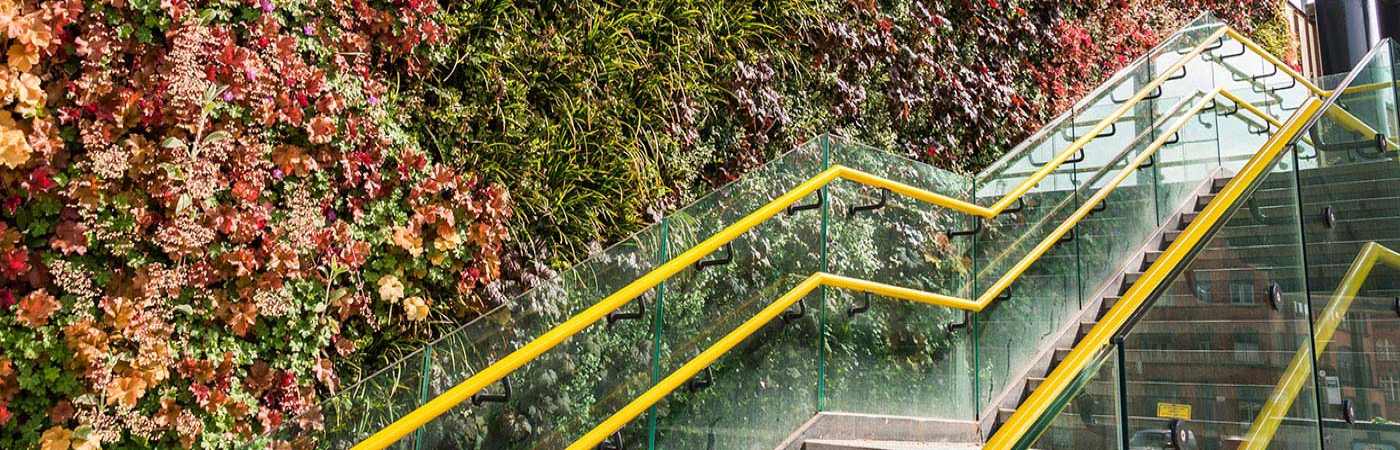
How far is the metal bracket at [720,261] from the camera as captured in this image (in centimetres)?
374

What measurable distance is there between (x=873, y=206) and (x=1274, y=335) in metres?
1.58

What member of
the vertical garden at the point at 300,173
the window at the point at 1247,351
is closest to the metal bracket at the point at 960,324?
the vertical garden at the point at 300,173

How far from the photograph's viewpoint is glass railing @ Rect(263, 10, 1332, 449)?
3.11 m

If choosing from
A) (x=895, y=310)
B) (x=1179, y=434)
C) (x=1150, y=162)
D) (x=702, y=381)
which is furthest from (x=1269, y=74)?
(x=702, y=381)

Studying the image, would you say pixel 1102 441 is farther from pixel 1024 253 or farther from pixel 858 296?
pixel 1024 253

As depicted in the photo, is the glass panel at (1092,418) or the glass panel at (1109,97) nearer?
the glass panel at (1092,418)

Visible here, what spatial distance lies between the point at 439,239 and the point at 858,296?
1.61 meters

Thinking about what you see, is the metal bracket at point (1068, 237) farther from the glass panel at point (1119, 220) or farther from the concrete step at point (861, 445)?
the concrete step at point (861, 445)

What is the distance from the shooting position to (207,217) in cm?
334

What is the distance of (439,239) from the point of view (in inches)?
154

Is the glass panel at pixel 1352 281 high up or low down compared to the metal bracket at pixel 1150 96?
down

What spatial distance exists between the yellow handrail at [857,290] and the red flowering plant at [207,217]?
89cm

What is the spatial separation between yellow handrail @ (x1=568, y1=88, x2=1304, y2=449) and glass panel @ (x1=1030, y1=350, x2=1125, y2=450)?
1203mm

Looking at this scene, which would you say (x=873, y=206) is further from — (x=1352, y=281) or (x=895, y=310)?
(x=1352, y=281)
